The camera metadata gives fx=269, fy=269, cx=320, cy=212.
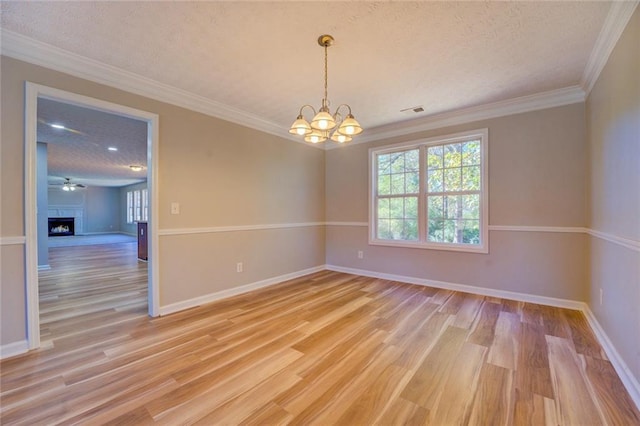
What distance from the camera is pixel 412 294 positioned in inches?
142

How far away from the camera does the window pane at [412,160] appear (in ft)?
13.6

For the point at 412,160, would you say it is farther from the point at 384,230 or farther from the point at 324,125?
the point at 324,125

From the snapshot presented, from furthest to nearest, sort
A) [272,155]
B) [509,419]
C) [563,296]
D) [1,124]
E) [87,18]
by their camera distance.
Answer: [272,155] < [563,296] < [1,124] < [87,18] < [509,419]

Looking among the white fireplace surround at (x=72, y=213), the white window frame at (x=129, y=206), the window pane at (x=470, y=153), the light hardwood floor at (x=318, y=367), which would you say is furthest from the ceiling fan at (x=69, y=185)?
the window pane at (x=470, y=153)

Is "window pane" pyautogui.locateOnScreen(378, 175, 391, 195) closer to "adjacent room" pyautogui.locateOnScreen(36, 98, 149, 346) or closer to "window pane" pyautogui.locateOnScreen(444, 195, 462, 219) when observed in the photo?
"window pane" pyautogui.locateOnScreen(444, 195, 462, 219)

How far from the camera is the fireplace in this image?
40.5 feet

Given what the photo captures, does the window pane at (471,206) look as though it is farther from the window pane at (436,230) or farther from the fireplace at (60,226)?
the fireplace at (60,226)

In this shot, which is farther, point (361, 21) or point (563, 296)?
point (563, 296)

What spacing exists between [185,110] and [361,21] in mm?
2257

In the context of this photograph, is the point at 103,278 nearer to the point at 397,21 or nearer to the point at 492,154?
the point at 397,21

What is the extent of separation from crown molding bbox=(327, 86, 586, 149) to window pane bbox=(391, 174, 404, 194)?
655 mm

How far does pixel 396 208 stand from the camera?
437cm

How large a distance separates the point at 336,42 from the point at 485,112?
2444 millimetres

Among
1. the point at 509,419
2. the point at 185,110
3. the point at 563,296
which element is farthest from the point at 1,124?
the point at 563,296
